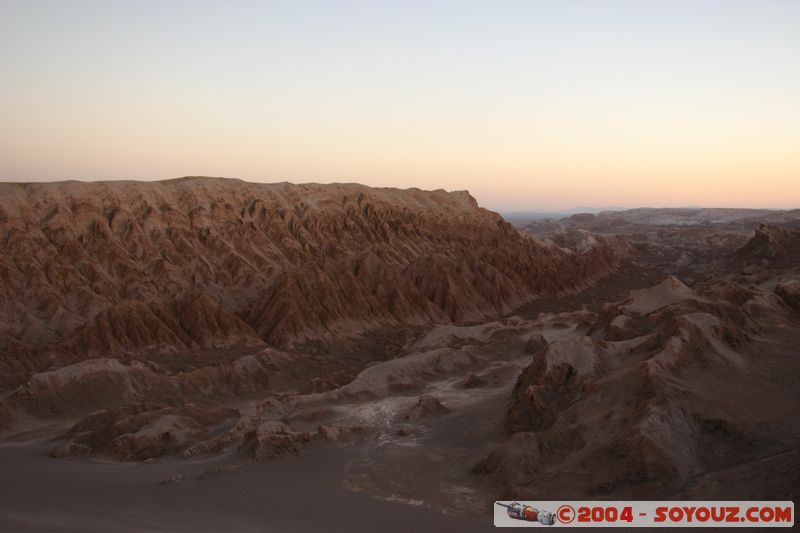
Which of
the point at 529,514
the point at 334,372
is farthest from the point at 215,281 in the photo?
the point at 529,514

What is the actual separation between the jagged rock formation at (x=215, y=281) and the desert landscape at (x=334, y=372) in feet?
0.51

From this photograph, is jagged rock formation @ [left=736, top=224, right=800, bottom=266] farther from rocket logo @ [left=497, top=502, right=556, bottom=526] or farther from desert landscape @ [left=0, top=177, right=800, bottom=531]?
rocket logo @ [left=497, top=502, right=556, bottom=526]

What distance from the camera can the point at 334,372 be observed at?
33.2m

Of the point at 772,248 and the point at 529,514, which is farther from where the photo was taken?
the point at 772,248

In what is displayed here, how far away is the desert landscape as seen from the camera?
49.0 feet

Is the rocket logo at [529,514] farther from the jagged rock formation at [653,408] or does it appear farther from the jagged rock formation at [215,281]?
the jagged rock formation at [215,281]

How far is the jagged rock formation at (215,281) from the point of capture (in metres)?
31.2

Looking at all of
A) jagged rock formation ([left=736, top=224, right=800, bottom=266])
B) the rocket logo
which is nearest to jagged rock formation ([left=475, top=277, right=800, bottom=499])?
the rocket logo

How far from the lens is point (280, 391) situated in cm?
3064

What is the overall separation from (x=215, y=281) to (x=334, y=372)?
59.3 feet

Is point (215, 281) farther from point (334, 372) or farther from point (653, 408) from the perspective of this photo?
point (653, 408)

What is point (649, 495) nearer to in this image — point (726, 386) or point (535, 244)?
point (726, 386)

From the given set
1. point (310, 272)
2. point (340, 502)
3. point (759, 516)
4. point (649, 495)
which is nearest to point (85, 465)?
point (340, 502)

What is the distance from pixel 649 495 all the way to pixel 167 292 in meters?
37.6
